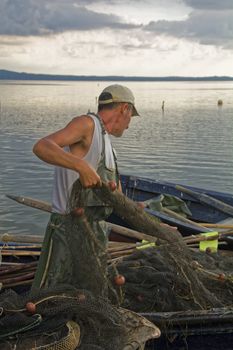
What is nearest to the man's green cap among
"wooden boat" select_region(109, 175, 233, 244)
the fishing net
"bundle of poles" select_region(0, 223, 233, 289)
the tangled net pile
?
the fishing net

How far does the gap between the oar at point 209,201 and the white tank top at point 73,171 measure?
22.3ft

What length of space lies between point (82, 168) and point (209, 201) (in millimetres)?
7741

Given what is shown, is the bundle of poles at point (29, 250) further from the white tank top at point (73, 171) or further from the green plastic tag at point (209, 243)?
the white tank top at point (73, 171)

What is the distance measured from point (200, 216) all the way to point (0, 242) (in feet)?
16.4

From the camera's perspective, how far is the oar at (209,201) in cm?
1075

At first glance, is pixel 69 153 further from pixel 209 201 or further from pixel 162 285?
pixel 209 201

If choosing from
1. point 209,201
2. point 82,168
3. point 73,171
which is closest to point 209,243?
point 209,201

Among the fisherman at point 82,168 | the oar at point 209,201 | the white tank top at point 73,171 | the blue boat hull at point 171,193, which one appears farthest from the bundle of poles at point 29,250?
the oar at point 209,201

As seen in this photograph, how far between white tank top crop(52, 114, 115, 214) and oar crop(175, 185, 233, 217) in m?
6.79

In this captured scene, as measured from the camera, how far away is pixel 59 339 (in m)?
3.71

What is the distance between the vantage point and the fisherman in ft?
12.9

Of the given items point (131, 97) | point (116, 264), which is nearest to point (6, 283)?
point (116, 264)

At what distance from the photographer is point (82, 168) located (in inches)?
153

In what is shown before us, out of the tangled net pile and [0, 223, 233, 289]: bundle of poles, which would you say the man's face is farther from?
[0, 223, 233, 289]: bundle of poles
